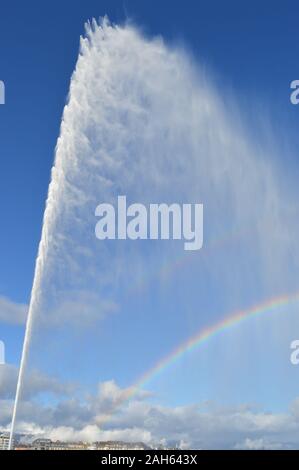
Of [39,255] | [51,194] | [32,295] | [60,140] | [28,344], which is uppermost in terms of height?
[60,140]
